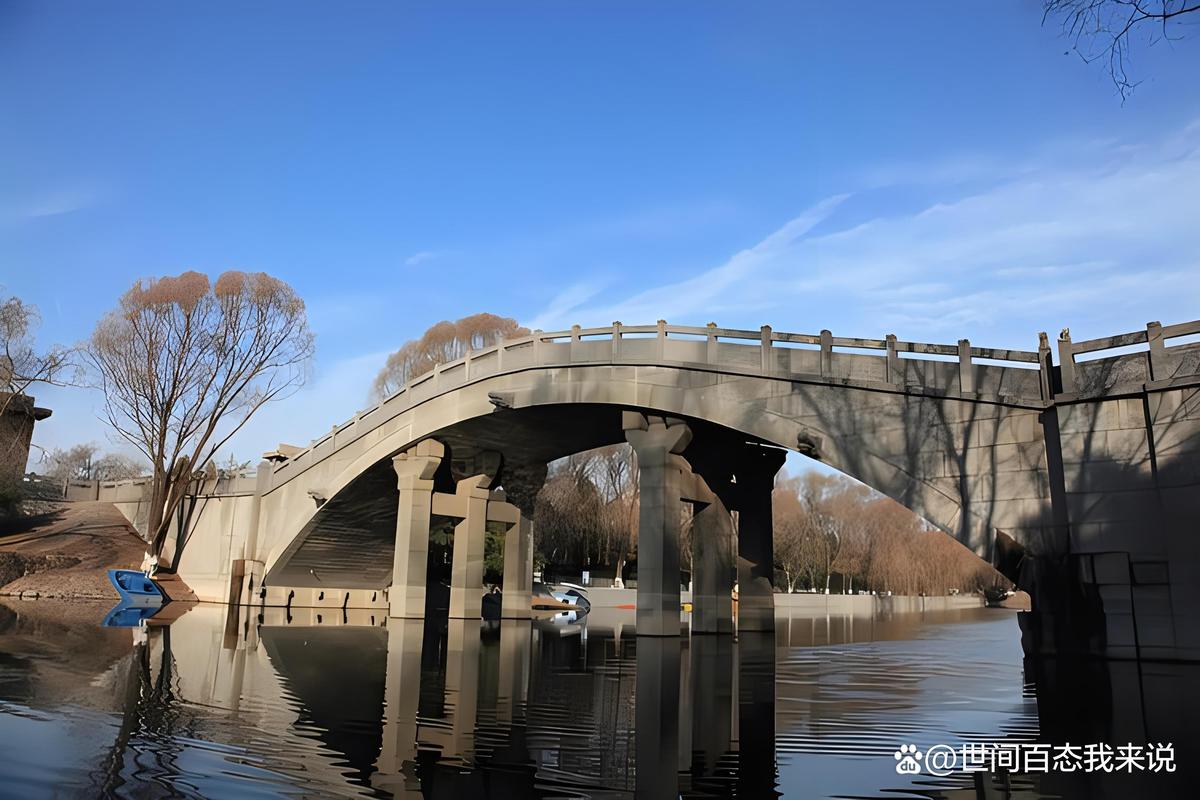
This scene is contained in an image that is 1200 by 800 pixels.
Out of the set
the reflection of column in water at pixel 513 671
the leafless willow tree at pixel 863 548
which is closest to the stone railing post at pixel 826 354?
the reflection of column in water at pixel 513 671

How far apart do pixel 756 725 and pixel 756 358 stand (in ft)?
43.7

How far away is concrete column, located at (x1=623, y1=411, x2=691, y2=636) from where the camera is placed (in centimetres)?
2331

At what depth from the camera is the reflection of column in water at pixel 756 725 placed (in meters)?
6.85

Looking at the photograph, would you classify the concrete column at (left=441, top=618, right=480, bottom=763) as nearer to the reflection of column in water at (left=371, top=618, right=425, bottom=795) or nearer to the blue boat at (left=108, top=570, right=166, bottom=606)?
the reflection of column in water at (left=371, top=618, right=425, bottom=795)

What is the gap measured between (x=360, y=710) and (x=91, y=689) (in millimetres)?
3487

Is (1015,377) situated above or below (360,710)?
above

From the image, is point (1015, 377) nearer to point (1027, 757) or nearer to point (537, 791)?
point (1027, 757)

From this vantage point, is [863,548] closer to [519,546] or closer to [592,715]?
[519,546]

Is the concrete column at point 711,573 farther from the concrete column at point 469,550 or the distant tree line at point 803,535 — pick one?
the distant tree line at point 803,535

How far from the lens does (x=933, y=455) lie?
18750mm

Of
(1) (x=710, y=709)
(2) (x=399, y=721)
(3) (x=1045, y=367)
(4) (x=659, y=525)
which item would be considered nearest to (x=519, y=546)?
(4) (x=659, y=525)

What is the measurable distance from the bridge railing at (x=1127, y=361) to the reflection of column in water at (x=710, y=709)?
8.71 m

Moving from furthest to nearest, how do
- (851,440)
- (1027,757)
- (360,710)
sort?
(851,440) → (360,710) → (1027,757)

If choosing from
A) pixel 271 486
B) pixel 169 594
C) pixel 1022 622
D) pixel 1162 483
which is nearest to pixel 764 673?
pixel 1022 622
